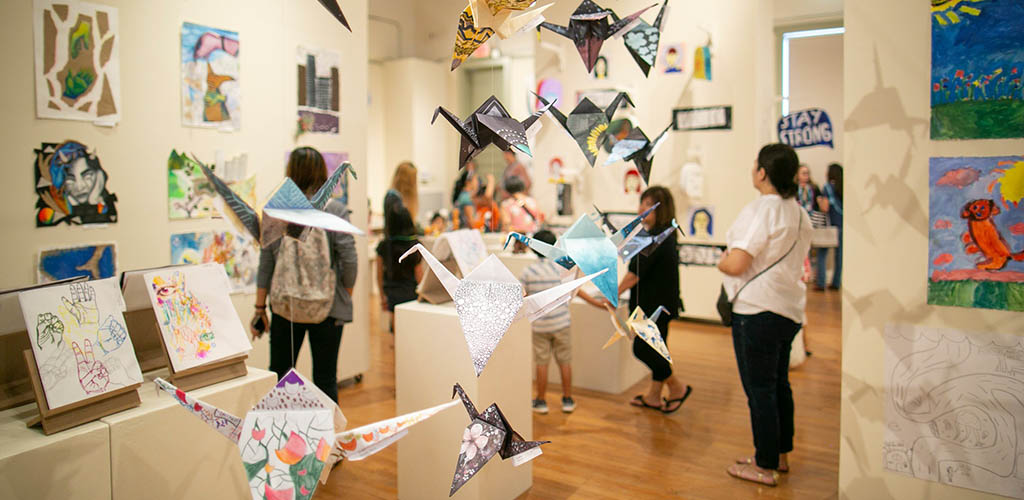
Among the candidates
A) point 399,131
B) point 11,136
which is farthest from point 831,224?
point 11,136

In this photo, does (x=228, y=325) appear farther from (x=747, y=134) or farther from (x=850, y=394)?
(x=747, y=134)

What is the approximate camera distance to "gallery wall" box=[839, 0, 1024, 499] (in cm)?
254

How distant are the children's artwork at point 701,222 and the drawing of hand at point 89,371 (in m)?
5.39

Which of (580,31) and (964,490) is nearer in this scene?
(580,31)

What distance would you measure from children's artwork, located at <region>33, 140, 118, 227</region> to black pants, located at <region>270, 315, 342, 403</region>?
0.96 meters

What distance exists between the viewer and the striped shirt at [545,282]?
4082 millimetres

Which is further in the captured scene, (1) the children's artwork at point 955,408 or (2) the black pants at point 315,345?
(2) the black pants at point 315,345

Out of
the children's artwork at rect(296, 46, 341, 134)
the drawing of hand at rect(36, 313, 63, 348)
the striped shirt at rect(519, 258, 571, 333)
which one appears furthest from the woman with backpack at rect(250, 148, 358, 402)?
the children's artwork at rect(296, 46, 341, 134)

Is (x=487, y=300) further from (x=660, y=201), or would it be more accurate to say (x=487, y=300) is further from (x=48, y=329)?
(x=660, y=201)

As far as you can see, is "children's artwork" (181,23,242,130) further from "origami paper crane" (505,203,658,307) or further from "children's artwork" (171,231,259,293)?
"origami paper crane" (505,203,658,307)

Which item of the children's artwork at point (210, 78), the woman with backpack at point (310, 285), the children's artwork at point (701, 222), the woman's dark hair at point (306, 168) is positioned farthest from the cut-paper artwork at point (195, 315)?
the children's artwork at point (701, 222)

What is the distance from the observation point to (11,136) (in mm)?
2912

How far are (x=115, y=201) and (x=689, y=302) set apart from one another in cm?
504

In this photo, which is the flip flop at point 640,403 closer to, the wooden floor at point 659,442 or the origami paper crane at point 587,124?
the wooden floor at point 659,442
